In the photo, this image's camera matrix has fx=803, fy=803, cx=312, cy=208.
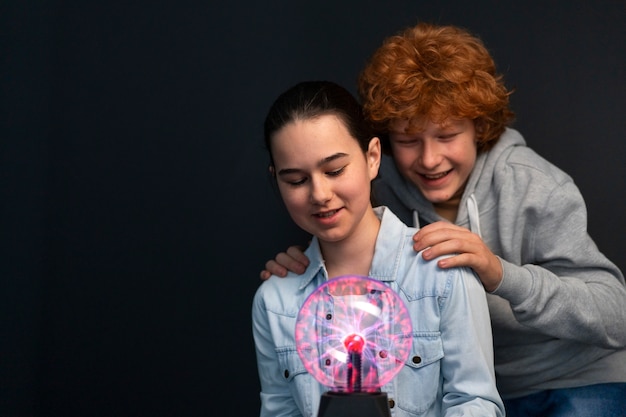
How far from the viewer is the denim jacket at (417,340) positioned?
1.55 meters

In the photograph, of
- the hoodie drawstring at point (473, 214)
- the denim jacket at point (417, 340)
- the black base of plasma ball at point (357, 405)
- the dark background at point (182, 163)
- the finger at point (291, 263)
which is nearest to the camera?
the black base of plasma ball at point (357, 405)

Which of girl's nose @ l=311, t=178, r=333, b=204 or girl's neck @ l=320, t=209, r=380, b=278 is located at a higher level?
girl's nose @ l=311, t=178, r=333, b=204

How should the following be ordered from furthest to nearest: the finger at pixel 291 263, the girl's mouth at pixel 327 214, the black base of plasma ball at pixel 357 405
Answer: the finger at pixel 291 263
the girl's mouth at pixel 327 214
the black base of plasma ball at pixel 357 405

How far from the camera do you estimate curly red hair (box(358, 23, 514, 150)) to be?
1862 millimetres

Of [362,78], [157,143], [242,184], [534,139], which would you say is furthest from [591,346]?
[157,143]

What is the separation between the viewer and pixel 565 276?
1.92 metres

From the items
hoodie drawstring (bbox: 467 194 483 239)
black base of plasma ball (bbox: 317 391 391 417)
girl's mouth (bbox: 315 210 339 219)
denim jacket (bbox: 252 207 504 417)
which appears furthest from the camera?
hoodie drawstring (bbox: 467 194 483 239)

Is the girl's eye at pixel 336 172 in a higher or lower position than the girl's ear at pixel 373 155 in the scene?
lower

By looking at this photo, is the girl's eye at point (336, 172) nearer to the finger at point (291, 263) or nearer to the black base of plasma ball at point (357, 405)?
the finger at point (291, 263)

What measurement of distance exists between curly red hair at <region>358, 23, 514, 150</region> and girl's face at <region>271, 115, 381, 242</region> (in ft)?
0.83

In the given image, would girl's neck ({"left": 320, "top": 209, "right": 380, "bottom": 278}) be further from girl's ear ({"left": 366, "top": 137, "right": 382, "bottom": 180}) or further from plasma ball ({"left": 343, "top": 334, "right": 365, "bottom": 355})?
plasma ball ({"left": 343, "top": 334, "right": 365, "bottom": 355})

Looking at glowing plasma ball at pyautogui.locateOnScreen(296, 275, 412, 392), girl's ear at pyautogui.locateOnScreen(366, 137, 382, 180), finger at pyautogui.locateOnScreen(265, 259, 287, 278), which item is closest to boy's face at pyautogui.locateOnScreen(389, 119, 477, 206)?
girl's ear at pyautogui.locateOnScreen(366, 137, 382, 180)

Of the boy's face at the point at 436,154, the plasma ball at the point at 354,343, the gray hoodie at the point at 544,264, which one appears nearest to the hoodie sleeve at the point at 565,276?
the gray hoodie at the point at 544,264

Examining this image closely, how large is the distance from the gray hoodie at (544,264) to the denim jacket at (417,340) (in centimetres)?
28
